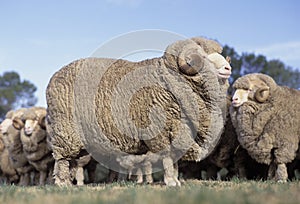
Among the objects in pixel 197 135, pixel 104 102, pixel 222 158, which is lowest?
pixel 222 158

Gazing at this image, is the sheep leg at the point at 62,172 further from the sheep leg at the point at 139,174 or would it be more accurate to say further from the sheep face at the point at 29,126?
the sheep face at the point at 29,126

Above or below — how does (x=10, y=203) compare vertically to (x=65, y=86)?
below

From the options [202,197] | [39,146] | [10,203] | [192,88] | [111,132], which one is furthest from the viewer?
[39,146]

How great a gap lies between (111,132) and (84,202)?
368 cm

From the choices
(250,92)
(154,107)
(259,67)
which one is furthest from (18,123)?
(259,67)

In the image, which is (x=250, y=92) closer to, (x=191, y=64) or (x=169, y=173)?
(x=191, y=64)

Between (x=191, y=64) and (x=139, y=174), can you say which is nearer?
(x=191, y=64)

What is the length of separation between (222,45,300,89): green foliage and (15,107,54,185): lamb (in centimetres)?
1351

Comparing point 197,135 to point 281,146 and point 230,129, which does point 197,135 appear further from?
point 230,129

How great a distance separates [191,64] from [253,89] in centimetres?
318

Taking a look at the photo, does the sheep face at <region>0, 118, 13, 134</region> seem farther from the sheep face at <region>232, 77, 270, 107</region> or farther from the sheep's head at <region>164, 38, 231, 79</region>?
the sheep's head at <region>164, 38, 231, 79</region>

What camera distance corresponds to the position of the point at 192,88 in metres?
6.53

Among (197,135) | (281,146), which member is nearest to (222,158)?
(281,146)

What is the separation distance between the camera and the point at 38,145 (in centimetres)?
1134
